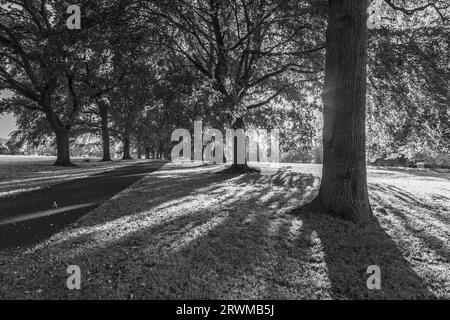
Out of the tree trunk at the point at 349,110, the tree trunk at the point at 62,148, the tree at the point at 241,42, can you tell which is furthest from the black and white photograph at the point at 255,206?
the tree trunk at the point at 62,148

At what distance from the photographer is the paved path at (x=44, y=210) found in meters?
5.93

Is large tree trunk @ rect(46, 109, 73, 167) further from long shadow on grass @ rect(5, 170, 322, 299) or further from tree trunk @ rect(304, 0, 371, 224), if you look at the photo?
tree trunk @ rect(304, 0, 371, 224)

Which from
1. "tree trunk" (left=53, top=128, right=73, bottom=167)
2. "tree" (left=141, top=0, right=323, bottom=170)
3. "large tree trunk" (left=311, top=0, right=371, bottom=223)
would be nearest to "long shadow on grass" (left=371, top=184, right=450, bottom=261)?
"large tree trunk" (left=311, top=0, right=371, bottom=223)

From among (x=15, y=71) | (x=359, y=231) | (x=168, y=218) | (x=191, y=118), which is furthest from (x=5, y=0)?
(x=359, y=231)

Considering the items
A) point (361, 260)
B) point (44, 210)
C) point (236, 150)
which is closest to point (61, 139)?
point (236, 150)

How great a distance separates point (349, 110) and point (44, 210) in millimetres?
7479

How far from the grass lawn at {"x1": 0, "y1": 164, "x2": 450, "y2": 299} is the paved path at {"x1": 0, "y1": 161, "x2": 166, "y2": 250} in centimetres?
44

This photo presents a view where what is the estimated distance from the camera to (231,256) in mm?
5207

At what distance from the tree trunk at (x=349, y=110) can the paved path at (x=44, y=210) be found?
592 cm

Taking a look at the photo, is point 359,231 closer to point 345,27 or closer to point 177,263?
point 177,263

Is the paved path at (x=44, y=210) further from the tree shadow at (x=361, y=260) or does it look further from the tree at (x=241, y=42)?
the tree at (x=241, y=42)

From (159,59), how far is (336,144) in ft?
41.7

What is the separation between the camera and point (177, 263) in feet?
16.0

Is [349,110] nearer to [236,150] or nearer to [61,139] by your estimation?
[236,150]
